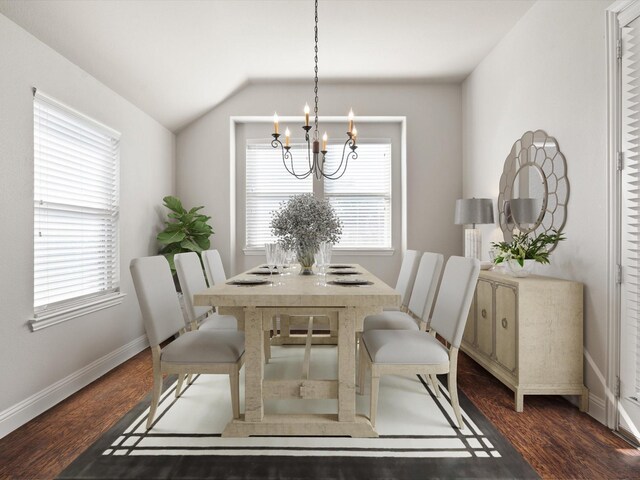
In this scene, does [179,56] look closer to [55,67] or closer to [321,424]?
[55,67]

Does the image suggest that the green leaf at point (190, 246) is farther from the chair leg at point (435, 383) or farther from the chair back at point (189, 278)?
the chair leg at point (435, 383)

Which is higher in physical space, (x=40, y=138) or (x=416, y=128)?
(x=416, y=128)

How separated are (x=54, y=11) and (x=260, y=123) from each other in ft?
8.52

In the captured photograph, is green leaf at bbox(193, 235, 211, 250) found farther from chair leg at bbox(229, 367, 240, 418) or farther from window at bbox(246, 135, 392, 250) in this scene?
chair leg at bbox(229, 367, 240, 418)

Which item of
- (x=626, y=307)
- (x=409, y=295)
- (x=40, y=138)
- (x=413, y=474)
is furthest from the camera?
(x=409, y=295)

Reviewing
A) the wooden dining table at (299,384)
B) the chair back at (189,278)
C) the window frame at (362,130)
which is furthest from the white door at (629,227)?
the chair back at (189,278)

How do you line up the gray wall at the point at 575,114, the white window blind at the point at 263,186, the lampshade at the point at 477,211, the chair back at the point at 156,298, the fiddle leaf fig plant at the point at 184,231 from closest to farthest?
the chair back at the point at 156,298, the gray wall at the point at 575,114, the lampshade at the point at 477,211, the fiddle leaf fig plant at the point at 184,231, the white window blind at the point at 263,186

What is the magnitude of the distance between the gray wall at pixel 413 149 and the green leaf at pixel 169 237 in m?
0.64

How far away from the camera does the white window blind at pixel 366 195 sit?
15.9 feet

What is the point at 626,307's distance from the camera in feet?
7.41

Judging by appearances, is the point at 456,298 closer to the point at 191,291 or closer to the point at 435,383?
the point at 435,383

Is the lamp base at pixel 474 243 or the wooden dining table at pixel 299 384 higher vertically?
the lamp base at pixel 474 243

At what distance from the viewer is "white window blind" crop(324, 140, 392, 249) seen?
15.9 feet

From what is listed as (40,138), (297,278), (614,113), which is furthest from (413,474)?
(40,138)
